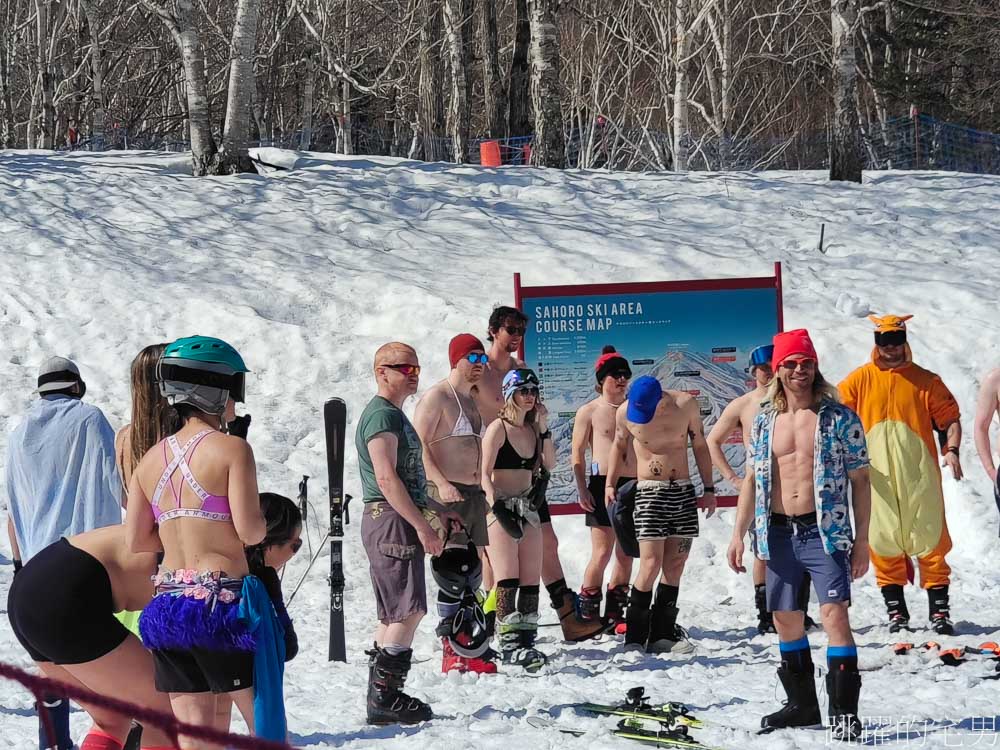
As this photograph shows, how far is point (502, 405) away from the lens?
7531mm

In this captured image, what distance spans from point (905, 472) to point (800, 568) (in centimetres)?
218

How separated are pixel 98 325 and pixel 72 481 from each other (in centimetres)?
622

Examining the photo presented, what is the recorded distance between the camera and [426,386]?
10.2 meters

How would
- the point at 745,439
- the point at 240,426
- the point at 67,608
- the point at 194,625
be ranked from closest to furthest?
the point at 194,625
the point at 67,608
the point at 240,426
the point at 745,439

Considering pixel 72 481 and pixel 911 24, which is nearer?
pixel 72 481

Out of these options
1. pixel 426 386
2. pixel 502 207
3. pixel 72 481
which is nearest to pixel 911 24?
pixel 502 207

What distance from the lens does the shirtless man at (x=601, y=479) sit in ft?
25.0

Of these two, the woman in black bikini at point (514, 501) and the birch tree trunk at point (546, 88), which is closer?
the woman in black bikini at point (514, 501)

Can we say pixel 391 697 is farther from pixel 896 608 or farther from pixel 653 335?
pixel 653 335

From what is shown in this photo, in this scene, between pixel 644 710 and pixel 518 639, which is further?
pixel 518 639

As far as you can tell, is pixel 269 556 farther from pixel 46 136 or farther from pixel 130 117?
pixel 130 117

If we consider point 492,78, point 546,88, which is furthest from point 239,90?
point 492,78

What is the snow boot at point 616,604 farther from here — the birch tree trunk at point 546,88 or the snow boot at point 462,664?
the birch tree trunk at point 546,88

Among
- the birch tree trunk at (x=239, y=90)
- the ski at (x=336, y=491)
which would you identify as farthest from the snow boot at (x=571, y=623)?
the birch tree trunk at (x=239, y=90)
